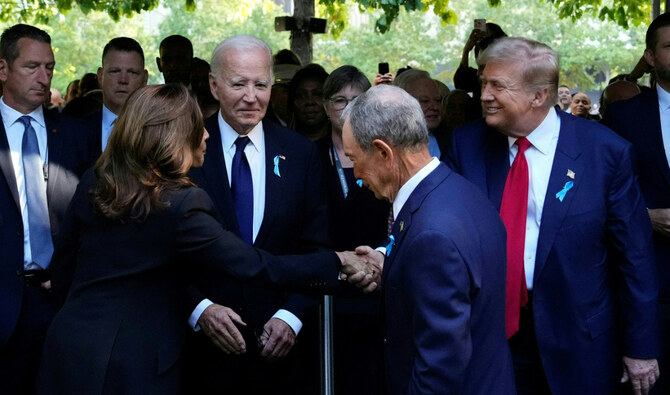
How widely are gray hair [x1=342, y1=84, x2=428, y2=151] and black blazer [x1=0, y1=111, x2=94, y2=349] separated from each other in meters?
2.21

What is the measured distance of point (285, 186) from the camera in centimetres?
435

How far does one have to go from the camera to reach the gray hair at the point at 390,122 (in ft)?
10.2

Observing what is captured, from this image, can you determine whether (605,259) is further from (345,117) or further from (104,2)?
(104,2)

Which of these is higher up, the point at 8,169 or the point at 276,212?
the point at 8,169

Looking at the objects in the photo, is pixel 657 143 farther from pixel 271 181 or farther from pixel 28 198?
pixel 28 198

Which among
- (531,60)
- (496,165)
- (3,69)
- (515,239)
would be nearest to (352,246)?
(496,165)

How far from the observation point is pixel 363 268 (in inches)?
167

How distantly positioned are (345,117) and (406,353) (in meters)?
0.90

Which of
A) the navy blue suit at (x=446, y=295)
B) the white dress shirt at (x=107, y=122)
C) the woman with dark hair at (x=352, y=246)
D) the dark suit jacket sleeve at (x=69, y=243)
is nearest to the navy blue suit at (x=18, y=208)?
the white dress shirt at (x=107, y=122)

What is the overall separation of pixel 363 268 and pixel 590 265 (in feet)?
3.38

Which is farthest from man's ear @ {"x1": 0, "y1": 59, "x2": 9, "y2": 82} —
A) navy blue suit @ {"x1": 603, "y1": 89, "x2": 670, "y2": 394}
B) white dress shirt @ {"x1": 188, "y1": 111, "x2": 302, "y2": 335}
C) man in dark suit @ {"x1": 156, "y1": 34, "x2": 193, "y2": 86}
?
navy blue suit @ {"x1": 603, "y1": 89, "x2": 670, "y2": 394}

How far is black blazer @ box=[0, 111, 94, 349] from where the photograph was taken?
4.58 metres

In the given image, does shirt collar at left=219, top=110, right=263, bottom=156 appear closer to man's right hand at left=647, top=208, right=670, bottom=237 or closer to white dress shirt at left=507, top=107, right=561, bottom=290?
white dress shirt at left=507, top=107, right=561, bottom=290

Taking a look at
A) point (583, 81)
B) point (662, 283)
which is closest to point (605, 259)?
point (662, 283)
